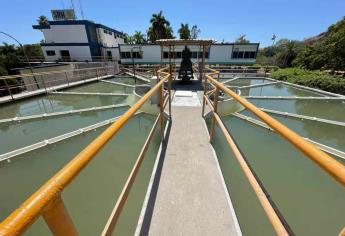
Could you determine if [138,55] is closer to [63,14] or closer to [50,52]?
[50,52]

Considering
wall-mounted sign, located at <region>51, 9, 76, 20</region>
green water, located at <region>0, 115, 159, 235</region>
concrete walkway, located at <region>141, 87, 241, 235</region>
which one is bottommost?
green water, located at <region>0, 115, 159, 235</region>

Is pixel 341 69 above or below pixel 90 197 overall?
above

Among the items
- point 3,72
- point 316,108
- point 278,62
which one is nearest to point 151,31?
point 3,72

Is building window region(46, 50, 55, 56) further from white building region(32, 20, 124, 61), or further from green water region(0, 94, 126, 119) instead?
green water region(0, 94, 126, 119)

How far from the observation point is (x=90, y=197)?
2.58m

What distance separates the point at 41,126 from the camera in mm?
4934

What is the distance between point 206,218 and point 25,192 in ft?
9.89

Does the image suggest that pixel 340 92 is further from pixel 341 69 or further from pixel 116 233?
pixel 116 233

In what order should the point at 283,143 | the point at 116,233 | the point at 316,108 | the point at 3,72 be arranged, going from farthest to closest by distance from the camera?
the point at 3,72
the point at 316,108
the point at 283,143
the point at 116,233

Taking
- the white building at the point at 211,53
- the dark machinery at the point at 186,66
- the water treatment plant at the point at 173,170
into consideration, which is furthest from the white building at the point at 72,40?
the water treatment plant at the point at 173,170

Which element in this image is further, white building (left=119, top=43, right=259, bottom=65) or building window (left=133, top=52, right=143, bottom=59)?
building window (left=133, top=52, right=143, bottom=59)

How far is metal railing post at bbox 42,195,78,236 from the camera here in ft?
2.10

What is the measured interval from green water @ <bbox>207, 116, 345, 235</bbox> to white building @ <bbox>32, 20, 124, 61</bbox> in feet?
80.5

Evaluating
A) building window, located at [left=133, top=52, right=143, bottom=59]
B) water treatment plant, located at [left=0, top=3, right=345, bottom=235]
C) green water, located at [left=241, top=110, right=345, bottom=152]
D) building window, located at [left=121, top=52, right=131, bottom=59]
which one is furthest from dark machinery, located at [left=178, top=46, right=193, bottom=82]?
building window, located at [left=121, top=52, right=131, bottom=59]
